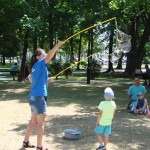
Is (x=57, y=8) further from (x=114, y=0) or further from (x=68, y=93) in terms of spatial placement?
(x=68, y=93)

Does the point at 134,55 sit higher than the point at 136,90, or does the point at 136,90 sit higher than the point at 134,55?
the point at 134,55

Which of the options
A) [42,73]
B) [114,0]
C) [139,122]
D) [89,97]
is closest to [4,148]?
[42,73]

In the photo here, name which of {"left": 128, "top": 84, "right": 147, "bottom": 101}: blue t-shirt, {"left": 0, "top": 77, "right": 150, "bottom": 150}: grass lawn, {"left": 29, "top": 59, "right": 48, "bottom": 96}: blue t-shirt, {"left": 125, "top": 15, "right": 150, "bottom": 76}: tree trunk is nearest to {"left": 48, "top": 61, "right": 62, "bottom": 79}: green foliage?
{"left": 125, "top": 15, "right": 150, "bottom": 76}: tree trunk

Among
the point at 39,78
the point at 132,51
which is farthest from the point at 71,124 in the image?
the point at 132,51

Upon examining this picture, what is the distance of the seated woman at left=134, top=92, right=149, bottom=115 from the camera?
10.5 meters

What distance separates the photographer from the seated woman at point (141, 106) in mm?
10547

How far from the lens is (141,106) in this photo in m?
10.8

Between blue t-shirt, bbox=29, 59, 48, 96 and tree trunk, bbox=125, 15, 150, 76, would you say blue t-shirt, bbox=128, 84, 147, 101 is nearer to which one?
blue t-shirt, bbox=29, 59, 48, 96

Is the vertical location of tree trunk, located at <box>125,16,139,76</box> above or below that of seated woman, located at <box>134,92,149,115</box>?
above

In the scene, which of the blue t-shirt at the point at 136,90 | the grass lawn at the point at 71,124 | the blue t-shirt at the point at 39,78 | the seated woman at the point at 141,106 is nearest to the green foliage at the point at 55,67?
the grass lawn at the point at 71,124

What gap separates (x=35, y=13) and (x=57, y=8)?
3242 mm

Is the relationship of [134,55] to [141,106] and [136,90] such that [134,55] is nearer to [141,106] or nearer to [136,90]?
[136,90]

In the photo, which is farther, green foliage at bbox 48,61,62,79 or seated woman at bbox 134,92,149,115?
green foliage at bbox 48,61,62,79

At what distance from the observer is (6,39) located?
70.8 feet
